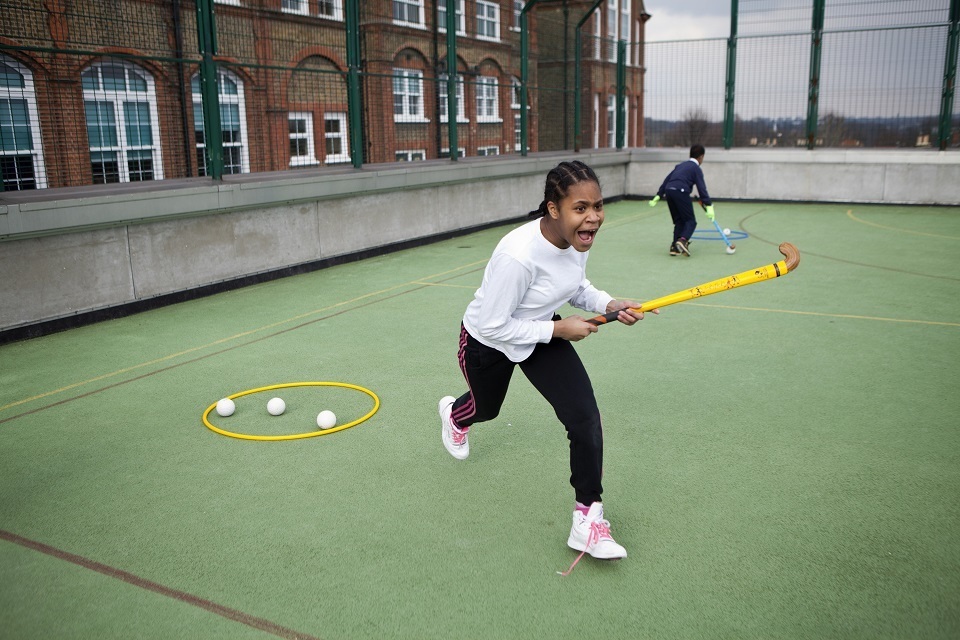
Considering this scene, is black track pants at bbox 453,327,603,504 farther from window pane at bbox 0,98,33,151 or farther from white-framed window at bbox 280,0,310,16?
white-framed window at bbox 280,0,310,16

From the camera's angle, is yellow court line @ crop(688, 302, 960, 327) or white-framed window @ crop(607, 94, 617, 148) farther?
white-framed window @ crop(607, 94, 617, 148)

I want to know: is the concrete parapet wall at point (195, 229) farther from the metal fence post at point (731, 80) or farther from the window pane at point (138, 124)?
the metal fence post at point (731, 80)

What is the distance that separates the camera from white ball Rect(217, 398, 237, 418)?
17.0 ft

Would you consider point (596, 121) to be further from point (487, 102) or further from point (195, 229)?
point (195, 229)

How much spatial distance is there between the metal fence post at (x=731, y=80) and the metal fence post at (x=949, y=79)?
4235 mm

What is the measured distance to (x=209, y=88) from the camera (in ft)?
30.6

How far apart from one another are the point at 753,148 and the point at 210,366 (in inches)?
609

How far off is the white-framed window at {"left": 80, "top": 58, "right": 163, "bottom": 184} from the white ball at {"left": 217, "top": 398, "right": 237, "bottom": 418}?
589 centimetres

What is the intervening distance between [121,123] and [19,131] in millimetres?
1950

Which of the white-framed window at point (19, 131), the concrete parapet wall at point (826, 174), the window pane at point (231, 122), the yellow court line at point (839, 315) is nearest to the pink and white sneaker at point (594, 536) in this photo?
the yellow court line at point (839, 315)

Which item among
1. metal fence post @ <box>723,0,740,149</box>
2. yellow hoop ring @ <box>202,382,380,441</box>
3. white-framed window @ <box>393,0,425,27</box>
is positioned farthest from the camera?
white-framed window @ <box>393,0,425,27</box>

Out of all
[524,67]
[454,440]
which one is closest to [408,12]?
[524,67]

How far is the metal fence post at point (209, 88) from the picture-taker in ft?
30.1

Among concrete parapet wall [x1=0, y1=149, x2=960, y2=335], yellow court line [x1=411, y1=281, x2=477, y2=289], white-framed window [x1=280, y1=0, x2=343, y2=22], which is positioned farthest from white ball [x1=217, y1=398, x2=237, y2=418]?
white-framed window [x1=280, y1=0, x2=343, y2=22]
